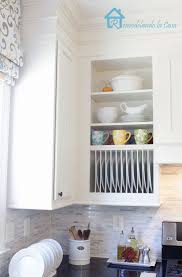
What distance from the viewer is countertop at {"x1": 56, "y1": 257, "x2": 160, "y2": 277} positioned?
2.01 metres

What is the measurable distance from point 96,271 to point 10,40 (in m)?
1.44

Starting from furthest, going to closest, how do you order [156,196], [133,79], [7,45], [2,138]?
1. [133,79]
2. [156,196]
3. [2,138]
4. [7,45]

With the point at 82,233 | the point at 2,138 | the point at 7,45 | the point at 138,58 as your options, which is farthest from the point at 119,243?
the point at 7,45

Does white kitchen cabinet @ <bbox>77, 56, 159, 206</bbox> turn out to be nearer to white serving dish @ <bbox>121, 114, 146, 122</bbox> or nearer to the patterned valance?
white serving dish @ <bbox>121, 114, 146, 122</bbox>

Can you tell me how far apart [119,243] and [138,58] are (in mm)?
1259

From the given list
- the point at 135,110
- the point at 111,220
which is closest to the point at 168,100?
the point at 135,110

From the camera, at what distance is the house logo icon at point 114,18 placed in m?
2.21

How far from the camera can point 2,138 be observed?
1870 mm

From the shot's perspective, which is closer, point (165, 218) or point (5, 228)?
point (5, 228)

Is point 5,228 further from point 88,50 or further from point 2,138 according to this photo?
point 88,50

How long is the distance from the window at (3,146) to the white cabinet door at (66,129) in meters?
0.28

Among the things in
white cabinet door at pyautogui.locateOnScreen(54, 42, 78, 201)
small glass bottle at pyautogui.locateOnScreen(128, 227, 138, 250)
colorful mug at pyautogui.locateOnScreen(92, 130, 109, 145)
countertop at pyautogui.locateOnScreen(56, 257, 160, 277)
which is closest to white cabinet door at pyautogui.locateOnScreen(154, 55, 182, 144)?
colorful mug at pyautogui.locateOnScreen(92, 130, 109, 145)

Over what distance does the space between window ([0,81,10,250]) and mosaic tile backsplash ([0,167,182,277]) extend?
366 mm

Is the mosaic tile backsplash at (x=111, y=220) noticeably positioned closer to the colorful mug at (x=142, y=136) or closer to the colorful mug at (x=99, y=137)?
the colorful mug at (x=142, y=136)
